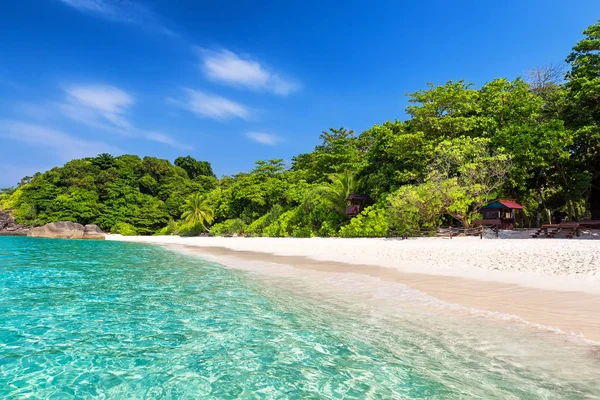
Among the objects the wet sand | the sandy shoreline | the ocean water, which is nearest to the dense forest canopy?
the sandy shoreline

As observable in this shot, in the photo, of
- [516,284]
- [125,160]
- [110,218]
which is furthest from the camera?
[125,160]

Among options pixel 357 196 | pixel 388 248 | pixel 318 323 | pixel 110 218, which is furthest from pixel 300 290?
pixel 110 218

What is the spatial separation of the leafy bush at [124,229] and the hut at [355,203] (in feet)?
124

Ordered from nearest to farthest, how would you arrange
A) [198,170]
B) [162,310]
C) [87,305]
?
[162,310]
[87,305]
[198,170]

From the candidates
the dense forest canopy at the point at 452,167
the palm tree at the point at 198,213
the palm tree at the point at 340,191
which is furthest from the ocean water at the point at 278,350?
the palm tree at the point at 198,213

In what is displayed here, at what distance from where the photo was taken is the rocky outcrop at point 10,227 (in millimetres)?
53719

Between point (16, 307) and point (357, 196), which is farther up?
point (357, 196)

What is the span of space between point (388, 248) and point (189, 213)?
1278 inches

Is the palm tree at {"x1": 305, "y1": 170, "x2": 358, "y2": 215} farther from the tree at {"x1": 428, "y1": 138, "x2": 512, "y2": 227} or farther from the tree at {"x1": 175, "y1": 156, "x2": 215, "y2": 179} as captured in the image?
the tree at {"x1": 175, "y1": 156, "x2": 215, "y2": 179}

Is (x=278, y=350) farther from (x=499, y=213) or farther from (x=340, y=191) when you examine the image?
(x=340, y=191)

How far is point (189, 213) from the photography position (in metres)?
43.1

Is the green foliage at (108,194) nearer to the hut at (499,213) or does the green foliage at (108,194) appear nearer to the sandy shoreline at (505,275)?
the hut at (499,213)

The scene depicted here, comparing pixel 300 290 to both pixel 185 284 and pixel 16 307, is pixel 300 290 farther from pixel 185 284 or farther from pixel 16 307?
pixel 16 307

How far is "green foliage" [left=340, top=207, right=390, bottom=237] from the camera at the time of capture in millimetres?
23000
